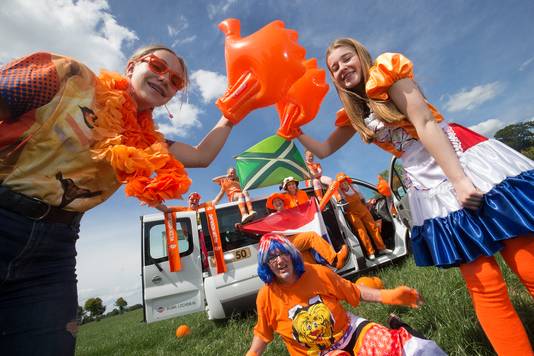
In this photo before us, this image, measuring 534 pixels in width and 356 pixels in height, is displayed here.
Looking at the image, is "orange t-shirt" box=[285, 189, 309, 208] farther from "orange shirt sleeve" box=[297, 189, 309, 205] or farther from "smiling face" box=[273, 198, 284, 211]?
"smiling face" box=[273, 198, 284, 211]

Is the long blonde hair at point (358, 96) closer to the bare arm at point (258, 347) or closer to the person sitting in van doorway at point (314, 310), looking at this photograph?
the person sitting in van doorway at point (314, 310)

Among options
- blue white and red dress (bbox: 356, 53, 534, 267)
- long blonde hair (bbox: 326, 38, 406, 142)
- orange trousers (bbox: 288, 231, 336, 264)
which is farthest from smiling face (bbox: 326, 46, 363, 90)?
orange trousers (bbox: 288, 231, 336, 264)

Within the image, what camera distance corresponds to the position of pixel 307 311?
1.87 meters

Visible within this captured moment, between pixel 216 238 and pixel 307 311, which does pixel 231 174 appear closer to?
pixel 216 238

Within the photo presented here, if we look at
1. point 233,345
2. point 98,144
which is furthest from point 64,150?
point 233,345

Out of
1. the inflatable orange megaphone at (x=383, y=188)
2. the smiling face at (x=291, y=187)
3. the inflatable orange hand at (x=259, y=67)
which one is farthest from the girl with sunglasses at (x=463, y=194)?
the inflatable orange megaphone at (x=383, y=188)

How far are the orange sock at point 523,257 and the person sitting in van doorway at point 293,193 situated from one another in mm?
3619


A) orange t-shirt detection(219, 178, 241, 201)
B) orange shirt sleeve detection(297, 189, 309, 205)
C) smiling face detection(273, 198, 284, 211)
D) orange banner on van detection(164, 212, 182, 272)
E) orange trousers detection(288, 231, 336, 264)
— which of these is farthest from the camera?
orange t-shirt detection(219, 178, 241, 201)

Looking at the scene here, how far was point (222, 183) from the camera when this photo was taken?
689 centimetres

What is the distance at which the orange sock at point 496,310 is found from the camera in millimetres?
1186

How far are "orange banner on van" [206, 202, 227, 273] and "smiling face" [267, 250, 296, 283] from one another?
2514 millimetres

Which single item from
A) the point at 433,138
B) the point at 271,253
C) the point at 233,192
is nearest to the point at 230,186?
the point at 233,192

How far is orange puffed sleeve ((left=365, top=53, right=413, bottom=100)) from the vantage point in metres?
1.36

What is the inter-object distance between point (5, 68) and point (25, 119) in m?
0.18
